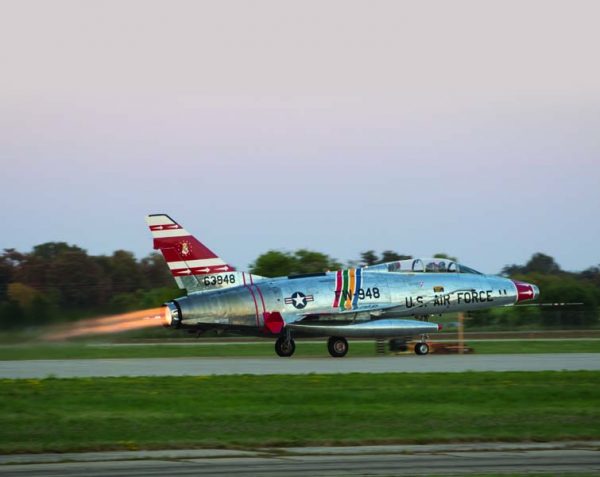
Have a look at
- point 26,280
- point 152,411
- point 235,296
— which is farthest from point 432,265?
point 26,280

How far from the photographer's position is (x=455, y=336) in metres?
56.9

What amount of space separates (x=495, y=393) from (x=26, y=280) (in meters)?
62.9

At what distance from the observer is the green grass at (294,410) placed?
55.6 ft

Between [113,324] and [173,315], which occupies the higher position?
[173,315]

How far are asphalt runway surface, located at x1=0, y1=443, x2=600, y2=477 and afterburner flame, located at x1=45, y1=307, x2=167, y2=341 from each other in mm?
16147

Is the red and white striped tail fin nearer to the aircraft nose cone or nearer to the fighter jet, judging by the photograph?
the fighter jet

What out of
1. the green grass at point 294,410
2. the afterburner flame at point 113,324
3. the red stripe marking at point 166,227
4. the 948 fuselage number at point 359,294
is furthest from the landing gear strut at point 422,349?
the green grass at point 294,410

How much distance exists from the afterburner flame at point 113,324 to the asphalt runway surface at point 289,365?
95 centimetres

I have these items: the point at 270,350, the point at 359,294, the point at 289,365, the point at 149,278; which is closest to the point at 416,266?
the point at 359,294

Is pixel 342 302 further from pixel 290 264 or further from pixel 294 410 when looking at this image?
pixel 290 264

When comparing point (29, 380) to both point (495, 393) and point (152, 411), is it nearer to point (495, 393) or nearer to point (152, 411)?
point (152, 411)

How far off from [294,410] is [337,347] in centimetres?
1642

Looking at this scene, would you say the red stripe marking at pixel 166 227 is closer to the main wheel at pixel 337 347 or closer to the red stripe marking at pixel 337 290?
the red stripe marking at pixel 337 290

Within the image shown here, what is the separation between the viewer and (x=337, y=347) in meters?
36.0
